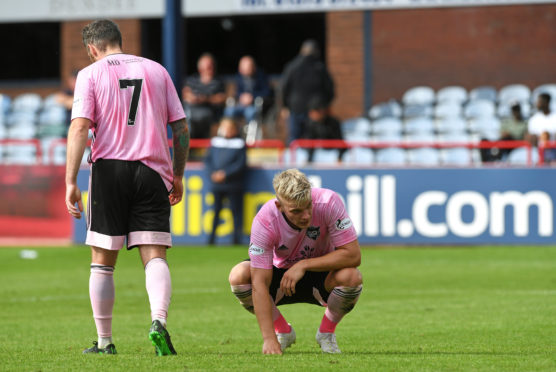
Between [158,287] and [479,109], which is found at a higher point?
[479,109]

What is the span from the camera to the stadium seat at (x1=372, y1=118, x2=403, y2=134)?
20641mm

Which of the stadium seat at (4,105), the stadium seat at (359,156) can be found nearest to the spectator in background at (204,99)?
the stadium seat at (359,156)

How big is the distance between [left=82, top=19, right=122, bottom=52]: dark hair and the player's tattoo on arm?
62 cm

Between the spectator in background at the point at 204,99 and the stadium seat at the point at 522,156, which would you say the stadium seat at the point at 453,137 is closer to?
the stadium seat at the point at 522,156

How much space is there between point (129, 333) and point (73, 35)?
18.7 meters

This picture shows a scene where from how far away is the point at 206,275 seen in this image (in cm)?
1308

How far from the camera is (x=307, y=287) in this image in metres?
6.93

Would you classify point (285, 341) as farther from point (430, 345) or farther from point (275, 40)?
point (275, 40)

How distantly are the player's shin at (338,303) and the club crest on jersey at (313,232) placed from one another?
0.35m

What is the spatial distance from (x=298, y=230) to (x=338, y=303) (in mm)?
552

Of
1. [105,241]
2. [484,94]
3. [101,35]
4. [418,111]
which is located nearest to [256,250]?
[105,241]

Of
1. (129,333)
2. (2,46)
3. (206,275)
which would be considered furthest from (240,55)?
(129,333)

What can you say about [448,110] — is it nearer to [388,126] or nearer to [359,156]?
[388,126]

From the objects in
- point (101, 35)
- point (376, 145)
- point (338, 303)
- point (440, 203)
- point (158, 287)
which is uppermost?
point (101, 35)
